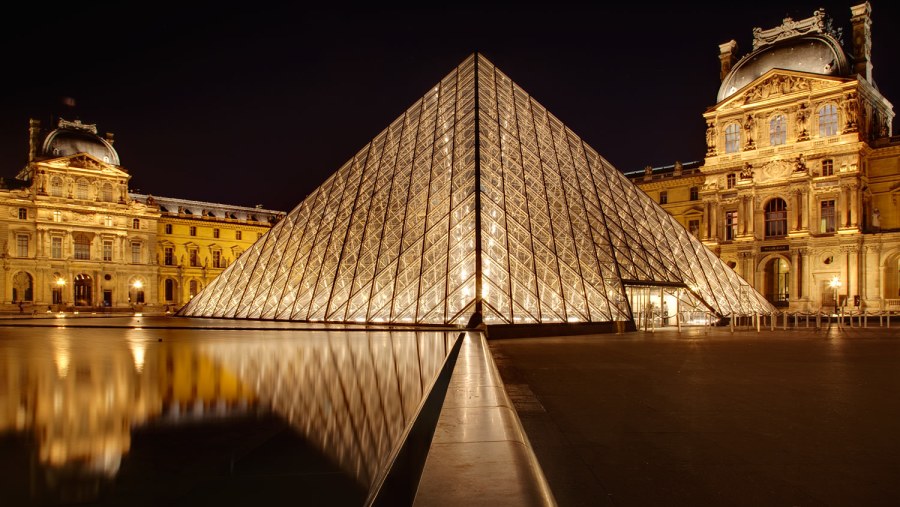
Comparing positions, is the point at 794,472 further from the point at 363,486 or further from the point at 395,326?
the point at 395,326

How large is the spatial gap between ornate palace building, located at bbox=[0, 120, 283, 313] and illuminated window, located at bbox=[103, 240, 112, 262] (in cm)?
9

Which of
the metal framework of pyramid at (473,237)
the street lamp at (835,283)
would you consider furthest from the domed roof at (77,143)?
the street lamp at (835,283)

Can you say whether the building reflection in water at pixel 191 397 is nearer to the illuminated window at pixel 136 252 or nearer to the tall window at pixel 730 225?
the tall window at pixel 730 225

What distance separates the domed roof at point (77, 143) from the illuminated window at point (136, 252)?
782cm

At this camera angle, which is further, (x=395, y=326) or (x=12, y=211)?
(x=12, y=211)

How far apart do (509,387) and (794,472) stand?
3.81 m

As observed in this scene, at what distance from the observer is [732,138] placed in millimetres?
44406

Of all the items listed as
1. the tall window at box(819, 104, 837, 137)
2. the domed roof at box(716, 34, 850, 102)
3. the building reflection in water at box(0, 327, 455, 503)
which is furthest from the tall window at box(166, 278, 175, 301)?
the tall window at box(819, 104, 837, 137)

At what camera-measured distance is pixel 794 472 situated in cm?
387

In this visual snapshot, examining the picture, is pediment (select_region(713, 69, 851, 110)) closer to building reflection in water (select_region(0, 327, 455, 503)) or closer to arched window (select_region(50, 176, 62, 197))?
building reflection in water (select_region(0, 327, 455, 503))

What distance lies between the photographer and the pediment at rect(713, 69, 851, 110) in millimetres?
40031

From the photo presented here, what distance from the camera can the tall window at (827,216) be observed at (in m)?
40.2

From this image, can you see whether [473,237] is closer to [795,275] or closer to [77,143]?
[795,275]

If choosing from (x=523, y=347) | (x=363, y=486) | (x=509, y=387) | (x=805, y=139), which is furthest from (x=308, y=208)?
(x=805, y=139)
